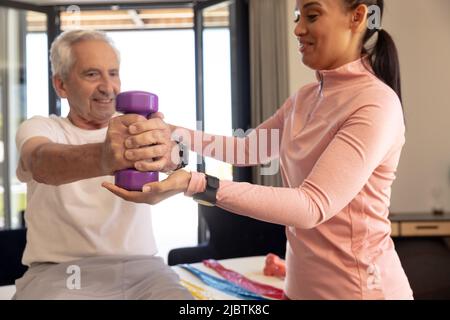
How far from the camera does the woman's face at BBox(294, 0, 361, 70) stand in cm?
50

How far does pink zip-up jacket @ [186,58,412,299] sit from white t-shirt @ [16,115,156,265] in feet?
1.07

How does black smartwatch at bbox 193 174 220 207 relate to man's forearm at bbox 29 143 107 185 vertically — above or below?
below

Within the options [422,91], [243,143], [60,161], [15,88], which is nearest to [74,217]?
[60,161]

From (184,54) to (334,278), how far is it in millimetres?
1178

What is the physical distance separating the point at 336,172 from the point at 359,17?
186 millimetres

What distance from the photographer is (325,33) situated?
1.66 feet

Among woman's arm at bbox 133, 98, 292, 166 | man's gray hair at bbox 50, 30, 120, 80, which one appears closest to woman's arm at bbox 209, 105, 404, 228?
woman's arm at bbox 133, 98, 292, 166

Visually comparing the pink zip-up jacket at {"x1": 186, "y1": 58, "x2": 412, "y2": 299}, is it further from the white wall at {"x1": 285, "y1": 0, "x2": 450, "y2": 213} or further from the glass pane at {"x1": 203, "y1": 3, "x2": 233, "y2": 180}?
the glass pane at {"x1": 203, "y1": 3, "x2": 233, "y2": 180}

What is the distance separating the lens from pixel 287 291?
633 mm

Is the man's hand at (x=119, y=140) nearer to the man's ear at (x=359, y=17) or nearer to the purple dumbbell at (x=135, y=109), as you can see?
the purple dumbbell at (x=135, y=109)

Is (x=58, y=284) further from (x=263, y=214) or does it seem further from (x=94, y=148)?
(x=263, y=214)

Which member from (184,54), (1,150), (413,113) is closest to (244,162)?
(413,113)

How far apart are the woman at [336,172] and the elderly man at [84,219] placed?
0.93 ft

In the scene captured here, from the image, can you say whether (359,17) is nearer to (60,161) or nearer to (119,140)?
(119,140)
